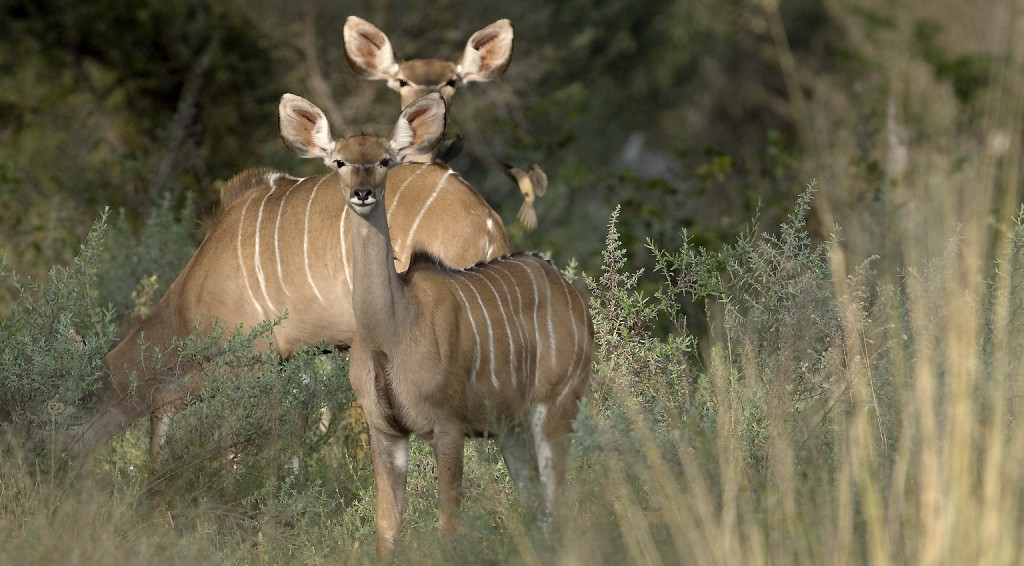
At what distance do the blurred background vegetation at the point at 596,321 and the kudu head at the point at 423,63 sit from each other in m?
1.03

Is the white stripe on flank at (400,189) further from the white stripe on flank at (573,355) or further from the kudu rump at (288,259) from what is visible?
the white stripe on flank at (573,355)

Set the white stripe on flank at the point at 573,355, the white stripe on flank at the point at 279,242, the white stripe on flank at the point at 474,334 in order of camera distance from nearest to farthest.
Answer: the white stripe on flank at the point at 474,334
the white stripe on flank at the point at 573,355
the white stripe on flank at the point at 279,242

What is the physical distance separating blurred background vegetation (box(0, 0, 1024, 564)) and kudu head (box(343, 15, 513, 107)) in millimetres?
1035

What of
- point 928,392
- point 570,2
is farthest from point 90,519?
point 570,2

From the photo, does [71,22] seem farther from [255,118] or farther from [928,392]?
[928,392]

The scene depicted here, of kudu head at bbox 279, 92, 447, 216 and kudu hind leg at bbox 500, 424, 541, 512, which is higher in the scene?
kudu head at bbox 279, 92, 447, 216

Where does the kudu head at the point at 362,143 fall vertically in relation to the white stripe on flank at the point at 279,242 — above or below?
above

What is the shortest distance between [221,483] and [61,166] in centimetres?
535

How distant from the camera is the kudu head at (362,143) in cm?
405

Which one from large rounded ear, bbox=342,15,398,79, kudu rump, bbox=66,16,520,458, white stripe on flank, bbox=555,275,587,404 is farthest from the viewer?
large rounded ear, bbox=342,15,398,79

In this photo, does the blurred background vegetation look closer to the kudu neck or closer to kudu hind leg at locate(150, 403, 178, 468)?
kudu hind leg at locate(150, 403, 178, 468)

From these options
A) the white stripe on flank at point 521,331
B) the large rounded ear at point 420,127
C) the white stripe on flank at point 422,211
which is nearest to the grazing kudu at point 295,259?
the white stripe on flank at point 422,211

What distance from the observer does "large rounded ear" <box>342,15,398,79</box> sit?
601 cm

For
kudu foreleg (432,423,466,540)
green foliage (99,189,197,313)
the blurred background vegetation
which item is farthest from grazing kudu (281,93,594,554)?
green foliage (99,189,197,313)
